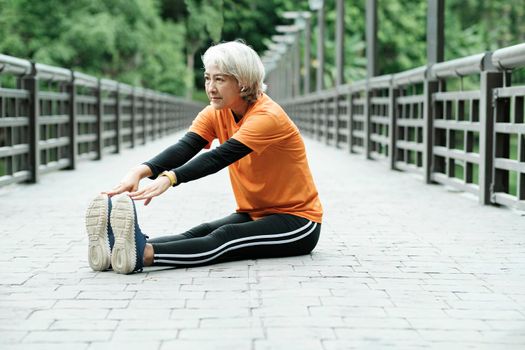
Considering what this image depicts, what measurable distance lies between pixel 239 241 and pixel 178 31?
1641 inches

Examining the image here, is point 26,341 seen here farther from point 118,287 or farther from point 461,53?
point 461,53

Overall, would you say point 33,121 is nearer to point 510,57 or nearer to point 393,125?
point 393,125

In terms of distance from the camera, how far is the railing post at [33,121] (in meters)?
10.4

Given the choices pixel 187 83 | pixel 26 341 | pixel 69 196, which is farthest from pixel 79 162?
pixel 187 83

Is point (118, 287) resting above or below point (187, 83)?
below

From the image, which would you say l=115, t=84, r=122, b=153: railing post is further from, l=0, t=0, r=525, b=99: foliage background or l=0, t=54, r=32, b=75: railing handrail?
l=0, t=54, r=32, b=75: railing handrail

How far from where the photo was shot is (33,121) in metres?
10.4

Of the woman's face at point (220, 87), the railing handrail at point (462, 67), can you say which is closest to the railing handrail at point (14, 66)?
the railing handrail at point (462, 67)

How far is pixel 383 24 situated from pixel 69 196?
177 feet

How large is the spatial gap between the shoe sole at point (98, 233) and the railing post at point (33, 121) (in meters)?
5.86

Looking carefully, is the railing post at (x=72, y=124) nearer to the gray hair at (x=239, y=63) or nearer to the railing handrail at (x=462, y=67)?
the railing handrail at (x=462, y=67)

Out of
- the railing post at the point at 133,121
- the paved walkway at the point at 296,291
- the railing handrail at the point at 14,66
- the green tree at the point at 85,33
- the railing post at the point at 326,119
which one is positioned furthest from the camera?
the green tree at the point at 85,33

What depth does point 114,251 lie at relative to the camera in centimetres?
470

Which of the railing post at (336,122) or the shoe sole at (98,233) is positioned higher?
the railing post at (336,122)
